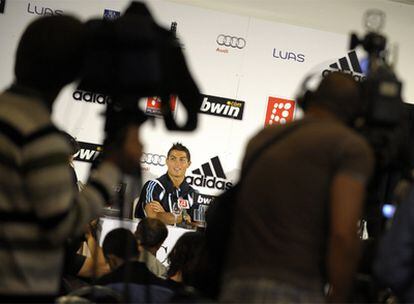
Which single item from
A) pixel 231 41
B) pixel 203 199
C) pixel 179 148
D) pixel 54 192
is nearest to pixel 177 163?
pixel 179 148

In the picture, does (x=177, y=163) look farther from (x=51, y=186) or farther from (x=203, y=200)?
(x=51, y=186)

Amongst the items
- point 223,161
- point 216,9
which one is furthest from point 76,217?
point 216,9

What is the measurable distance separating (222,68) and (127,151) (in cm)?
508

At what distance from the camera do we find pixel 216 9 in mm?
7238

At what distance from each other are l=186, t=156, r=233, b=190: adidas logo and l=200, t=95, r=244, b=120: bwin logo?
43cm

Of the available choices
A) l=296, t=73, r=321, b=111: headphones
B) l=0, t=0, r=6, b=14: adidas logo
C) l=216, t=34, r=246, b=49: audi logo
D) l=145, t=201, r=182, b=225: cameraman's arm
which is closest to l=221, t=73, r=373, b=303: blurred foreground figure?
l=296, t=73, r=321, b=111: headphones

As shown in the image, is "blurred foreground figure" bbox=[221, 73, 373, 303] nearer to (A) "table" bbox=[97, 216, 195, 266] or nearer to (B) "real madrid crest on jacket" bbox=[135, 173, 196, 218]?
(A) "table" bbox=[97, 216, 195, 266]

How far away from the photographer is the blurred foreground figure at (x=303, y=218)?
2023mm

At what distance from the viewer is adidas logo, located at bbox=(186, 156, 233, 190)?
22.7 feet

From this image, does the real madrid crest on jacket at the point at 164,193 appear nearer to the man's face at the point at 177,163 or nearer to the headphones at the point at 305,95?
the man's face at the point at 177,163

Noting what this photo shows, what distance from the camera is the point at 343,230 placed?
2012mm


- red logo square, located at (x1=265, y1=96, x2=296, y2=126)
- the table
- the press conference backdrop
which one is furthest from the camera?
red logo square, located at (x1=265, y1=96, x2=296, y2=126)

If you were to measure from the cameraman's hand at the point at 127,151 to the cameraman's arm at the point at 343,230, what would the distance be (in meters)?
0.53

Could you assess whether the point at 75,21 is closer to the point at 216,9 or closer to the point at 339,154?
the point at 339,154
